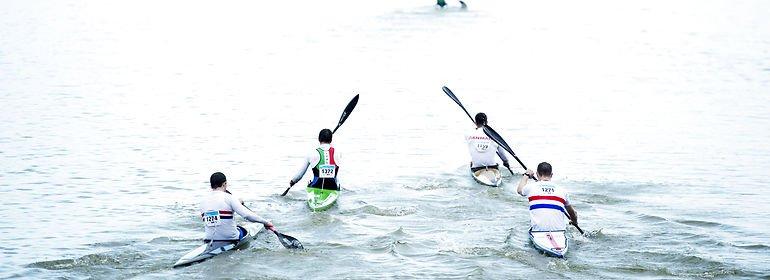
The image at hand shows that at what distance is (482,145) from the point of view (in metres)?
23.2

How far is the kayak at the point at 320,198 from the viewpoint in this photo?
20.5 m

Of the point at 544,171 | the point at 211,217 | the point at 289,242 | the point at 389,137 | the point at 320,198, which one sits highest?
the point at 544,171

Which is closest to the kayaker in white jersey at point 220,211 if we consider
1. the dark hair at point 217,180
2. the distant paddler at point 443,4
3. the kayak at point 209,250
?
the dark hair at point 217,180

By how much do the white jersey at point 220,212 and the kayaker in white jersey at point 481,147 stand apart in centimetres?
780

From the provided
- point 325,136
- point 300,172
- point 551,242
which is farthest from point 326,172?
point 551,242

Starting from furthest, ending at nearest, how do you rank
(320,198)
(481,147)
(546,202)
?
1. (481,147)
2. (320,198)
3. (546,202)

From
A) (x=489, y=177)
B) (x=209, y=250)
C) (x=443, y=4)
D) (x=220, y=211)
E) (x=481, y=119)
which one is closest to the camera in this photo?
(x=220, y=211)

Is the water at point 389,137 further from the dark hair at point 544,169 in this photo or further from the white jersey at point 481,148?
the dark hair at point 544,169

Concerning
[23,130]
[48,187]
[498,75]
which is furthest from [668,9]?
[48,187]

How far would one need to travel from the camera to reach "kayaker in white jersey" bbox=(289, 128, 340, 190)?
67.4 feet

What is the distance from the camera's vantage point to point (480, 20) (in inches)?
2689

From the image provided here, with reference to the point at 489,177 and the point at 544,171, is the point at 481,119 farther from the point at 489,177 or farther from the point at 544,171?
the point at 544,171

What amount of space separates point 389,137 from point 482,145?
8928 millimetres

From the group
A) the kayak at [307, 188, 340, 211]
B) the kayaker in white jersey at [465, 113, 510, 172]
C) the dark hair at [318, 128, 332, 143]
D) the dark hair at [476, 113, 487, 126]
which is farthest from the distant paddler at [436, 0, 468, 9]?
the dark hair at [318, 128, 332, 143]
